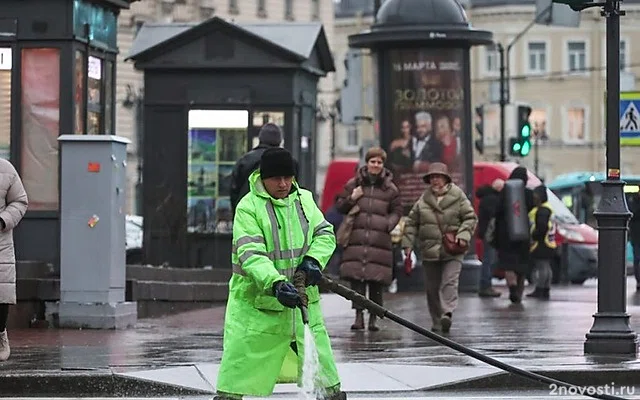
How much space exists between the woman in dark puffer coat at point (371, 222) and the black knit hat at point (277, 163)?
25.7 ft

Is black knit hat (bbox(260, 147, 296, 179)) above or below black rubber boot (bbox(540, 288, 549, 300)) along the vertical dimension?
above

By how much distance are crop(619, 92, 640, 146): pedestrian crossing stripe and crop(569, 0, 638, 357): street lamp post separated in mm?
2069

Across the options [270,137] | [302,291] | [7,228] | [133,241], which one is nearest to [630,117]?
[270,137]

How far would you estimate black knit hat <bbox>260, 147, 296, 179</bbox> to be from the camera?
10.2m

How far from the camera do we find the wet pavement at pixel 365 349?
13562mm

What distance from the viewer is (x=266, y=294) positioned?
9977 millimetres

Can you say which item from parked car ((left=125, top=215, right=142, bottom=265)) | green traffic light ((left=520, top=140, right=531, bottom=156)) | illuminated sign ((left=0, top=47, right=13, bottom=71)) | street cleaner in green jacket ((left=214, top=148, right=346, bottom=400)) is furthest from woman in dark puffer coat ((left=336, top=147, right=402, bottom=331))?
parked car ((left=125, top=215, right=142, bottom=265))

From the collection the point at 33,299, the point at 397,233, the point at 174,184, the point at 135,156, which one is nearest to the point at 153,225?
the point at 174,184

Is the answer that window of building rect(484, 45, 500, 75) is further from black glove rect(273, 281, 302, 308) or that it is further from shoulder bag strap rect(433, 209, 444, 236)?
black glove rect(273, 281, 302, 308)

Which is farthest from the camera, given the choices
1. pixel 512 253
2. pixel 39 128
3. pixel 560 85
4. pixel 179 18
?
pixel 560 85

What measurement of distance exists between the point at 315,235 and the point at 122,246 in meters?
8.17

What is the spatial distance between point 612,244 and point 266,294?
5381 mm

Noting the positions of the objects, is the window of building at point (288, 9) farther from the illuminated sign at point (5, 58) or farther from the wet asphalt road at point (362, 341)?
the illuminated sign at point (5, 58)

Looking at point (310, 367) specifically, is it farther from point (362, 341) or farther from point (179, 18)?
point (179, 18)
